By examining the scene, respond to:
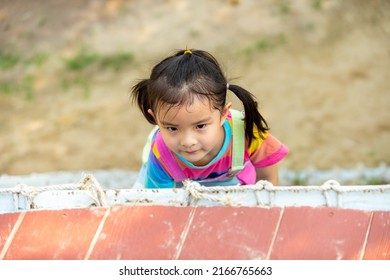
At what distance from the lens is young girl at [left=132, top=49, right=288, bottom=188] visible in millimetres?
2447

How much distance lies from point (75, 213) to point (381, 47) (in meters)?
3.87

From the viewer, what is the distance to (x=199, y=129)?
2.50 meters

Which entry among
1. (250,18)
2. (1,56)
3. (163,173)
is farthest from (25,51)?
(163,173)

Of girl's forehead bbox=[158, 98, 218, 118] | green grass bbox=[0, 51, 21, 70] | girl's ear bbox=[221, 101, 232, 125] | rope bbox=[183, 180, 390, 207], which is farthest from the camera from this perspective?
green grass bbox=[0, 51, 21, 70]

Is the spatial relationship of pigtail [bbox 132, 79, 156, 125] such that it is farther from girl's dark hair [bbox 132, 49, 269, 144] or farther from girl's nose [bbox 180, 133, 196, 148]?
girl's nose [bbox 180, 133, 196, 148]

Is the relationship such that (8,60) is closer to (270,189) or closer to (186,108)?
(186,108)

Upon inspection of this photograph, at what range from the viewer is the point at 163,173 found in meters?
2.91

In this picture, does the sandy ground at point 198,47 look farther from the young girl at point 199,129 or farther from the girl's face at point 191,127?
the girl's face at point 191,127

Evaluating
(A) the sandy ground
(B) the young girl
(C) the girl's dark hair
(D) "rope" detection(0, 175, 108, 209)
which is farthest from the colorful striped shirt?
(A) the sandy ground

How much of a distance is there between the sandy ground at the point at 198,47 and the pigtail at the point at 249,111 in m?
1.62

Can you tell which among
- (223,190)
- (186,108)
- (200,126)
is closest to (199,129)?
(200,126)

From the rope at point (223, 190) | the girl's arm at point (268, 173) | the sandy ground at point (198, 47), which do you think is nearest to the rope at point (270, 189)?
the rope at point (223, 190)

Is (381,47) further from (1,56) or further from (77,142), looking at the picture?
(1,56)

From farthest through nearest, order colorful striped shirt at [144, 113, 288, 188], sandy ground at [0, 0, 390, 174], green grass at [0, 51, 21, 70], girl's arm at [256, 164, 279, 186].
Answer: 1. green grass at [0, 51, 21, 70]
2. sandy ground at [0, 0, 390, 174]
3. girl's arm at [256, 164, 279, 186]
4. colorful striped shirt at [144, 113, 288, 188]
